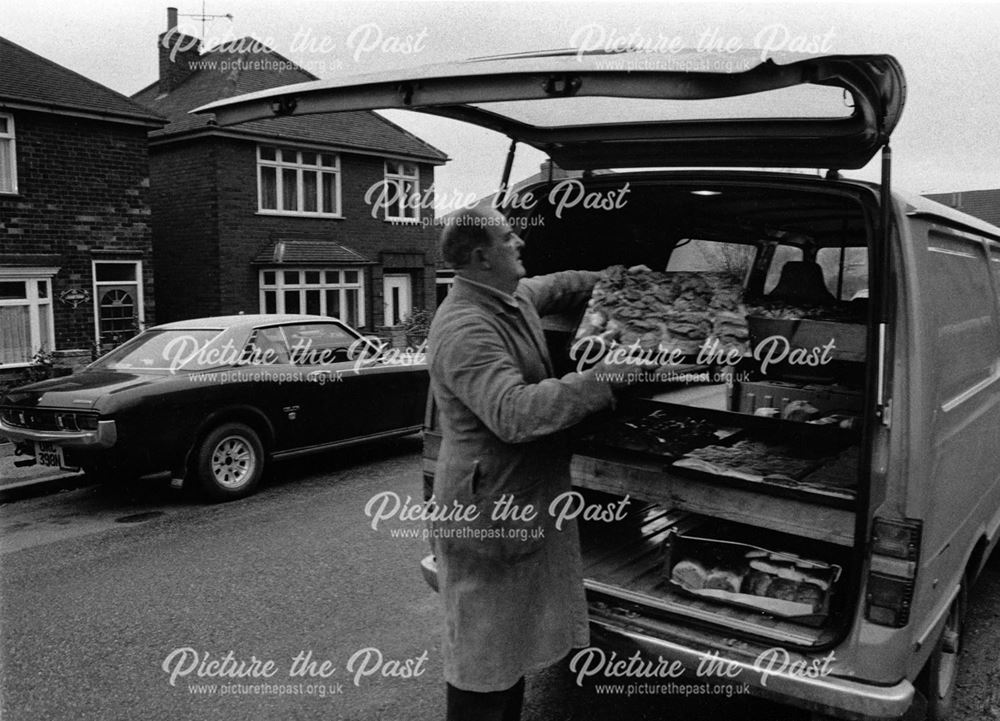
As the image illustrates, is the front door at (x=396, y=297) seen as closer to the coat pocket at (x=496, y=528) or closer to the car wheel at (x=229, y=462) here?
the car wheel at (x=229, y=462)

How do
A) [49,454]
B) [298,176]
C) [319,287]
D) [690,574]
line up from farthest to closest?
[319,287] → [298,176] → [49,454] → [690,574]

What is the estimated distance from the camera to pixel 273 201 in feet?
70.5

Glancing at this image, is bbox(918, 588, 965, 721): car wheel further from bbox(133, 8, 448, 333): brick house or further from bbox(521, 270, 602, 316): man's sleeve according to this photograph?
bbox(133, 8, 448, 333): brick house

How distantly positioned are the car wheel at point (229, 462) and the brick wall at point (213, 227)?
42.6 ft

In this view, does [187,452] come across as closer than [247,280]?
Yes

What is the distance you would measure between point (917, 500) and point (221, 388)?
651 centimetres

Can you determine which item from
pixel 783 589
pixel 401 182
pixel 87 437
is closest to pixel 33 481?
pixel 87 437

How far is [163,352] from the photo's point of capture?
8352mm

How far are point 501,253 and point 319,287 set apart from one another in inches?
782

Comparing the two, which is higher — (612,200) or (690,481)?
(612,200)

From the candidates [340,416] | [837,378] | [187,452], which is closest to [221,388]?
[187,452]

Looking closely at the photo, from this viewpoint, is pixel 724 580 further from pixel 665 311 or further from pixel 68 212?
pixel 68 212

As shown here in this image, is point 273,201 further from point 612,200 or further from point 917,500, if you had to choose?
point 917,500

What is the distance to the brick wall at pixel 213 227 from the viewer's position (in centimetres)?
2031
